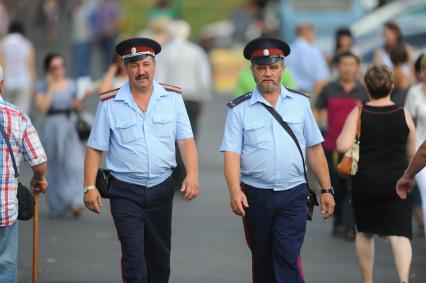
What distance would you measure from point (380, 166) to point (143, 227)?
Answer: 2.20 m

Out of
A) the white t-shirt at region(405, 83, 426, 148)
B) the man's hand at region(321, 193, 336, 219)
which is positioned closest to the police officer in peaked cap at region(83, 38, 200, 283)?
the man's hand at region(321, 193, 336, 219)

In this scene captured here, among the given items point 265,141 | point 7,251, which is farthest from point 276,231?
point 7,251

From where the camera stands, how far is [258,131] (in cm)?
851

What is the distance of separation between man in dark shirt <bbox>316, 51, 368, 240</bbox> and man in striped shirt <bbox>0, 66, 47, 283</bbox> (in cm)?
485

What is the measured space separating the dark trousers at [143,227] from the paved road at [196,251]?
1.78 meters

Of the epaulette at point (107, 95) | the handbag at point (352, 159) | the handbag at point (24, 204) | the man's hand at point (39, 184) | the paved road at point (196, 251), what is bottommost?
the paved road at point (196, 251)

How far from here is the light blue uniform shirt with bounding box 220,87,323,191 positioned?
850 centimetres

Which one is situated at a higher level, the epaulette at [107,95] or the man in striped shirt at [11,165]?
the epaulette at [107,95]

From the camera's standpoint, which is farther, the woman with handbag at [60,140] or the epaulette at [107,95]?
the woman with handbag at [60,140]

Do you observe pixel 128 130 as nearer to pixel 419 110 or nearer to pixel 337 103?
pixel 419 110

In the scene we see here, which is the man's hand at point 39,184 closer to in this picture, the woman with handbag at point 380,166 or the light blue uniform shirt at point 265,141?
the light blue uniform shirt at point 265,141

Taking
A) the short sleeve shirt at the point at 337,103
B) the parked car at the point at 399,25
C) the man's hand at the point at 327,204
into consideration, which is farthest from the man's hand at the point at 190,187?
the parked car at the point at 399,25

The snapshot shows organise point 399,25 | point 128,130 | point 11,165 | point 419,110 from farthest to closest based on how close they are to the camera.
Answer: point 399,25
point 419,110
point 128,130
point 11,165

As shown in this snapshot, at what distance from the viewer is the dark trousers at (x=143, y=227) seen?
28.0 feet
